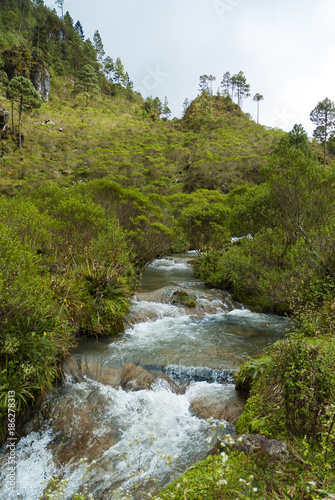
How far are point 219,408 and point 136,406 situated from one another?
165 centimetres

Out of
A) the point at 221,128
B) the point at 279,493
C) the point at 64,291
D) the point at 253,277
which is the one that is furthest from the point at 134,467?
the point at 221,128

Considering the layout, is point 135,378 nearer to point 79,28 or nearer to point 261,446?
point 261,446

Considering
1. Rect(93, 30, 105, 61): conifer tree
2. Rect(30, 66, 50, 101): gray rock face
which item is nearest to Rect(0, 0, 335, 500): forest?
Rect(30, 66, 50, 101): gray rock face

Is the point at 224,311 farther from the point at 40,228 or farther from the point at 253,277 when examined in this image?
the point at 40,228

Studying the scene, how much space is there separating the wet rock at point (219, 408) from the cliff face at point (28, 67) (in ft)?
211

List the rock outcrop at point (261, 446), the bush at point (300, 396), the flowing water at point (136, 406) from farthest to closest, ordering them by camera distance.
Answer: the flowing water at point (136, 406)
the bush at point (300, 396)
the rock outcrop at point (261, 446)

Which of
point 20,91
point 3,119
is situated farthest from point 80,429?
point 20,91

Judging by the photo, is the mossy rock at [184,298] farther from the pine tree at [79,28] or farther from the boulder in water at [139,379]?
the pine tree at [79,28]

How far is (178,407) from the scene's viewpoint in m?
5.38

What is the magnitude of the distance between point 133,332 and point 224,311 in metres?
4.63

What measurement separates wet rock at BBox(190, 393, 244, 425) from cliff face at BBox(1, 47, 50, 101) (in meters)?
64.4

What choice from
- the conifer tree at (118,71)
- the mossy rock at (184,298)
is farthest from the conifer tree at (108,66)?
the mossy rock at (184,298)

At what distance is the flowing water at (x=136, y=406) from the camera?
155 inches

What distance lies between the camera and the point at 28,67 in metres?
52.7
